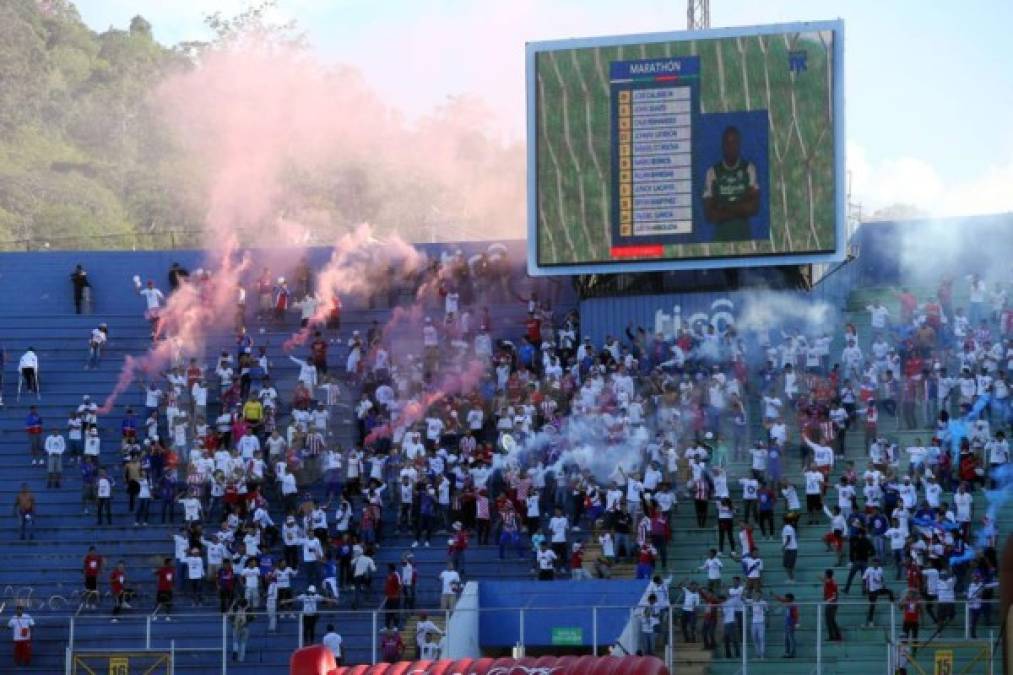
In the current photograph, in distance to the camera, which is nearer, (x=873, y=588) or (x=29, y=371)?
(x=873, y=588)

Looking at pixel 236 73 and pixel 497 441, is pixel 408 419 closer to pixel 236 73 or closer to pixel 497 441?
pixel 497 441

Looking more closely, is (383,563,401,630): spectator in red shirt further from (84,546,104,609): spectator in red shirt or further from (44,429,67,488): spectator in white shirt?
(44,429,67,488): spectator in white shirt

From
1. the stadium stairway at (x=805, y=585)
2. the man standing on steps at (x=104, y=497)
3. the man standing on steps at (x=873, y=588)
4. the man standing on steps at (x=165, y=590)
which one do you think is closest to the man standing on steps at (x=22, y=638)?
the man standing on steps at (x=165, y=590)

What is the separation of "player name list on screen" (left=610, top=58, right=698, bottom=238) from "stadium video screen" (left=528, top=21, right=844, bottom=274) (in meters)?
0.02

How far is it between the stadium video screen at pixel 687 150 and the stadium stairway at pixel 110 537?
3.33m

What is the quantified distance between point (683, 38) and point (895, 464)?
36.3 ft

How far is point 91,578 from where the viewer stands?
133ft

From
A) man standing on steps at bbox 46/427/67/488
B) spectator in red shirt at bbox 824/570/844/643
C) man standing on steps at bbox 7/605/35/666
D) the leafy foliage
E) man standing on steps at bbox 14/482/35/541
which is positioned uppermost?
the leafy foliage

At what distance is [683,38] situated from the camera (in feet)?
154

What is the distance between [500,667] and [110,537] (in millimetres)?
16151

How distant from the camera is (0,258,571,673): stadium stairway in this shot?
38781 mm

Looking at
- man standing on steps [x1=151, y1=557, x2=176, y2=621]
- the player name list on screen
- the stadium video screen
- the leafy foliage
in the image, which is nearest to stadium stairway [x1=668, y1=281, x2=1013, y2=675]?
the stadium video screen

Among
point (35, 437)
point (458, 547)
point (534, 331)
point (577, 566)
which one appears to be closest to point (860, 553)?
point (577, 566)

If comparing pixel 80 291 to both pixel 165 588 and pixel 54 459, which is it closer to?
pixel 54 459
